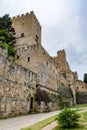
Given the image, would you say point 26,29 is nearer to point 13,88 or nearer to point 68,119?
point 13,88

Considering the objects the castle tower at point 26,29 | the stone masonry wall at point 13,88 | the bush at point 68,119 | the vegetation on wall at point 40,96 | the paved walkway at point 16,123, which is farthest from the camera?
the castle tower at point 26,29

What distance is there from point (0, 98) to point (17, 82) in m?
3.93

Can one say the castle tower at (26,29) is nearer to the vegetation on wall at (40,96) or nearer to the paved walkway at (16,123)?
the vegetation on wall at (40,96)

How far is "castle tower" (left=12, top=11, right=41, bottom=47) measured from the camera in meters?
36.1

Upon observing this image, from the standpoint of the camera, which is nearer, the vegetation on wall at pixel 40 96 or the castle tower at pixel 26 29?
the vegetation on wall at pixel 40 96

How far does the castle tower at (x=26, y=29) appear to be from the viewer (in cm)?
3613

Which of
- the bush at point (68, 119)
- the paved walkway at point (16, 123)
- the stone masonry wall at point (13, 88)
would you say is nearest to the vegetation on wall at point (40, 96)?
the stone masonry wall at point (13, 88)

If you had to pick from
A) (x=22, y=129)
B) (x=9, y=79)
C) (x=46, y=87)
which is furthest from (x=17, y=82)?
(x=22, y=129)

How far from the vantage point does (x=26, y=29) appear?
37188mm

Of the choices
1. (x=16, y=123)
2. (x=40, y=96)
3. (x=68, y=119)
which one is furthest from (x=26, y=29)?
(x=68, y=119)

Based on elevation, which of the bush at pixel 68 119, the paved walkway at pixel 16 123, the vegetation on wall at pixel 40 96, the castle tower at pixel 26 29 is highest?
the castle tower at pixel 26 29

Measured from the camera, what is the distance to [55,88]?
32.8 meters

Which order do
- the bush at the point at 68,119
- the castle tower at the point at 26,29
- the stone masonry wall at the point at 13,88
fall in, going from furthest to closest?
the castle tower at the point at 26,29
the stone masonry wall at the point at 13,88
the bush at the point at 68,119

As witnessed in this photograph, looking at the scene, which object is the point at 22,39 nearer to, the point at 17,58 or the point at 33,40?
the point at 33,40
